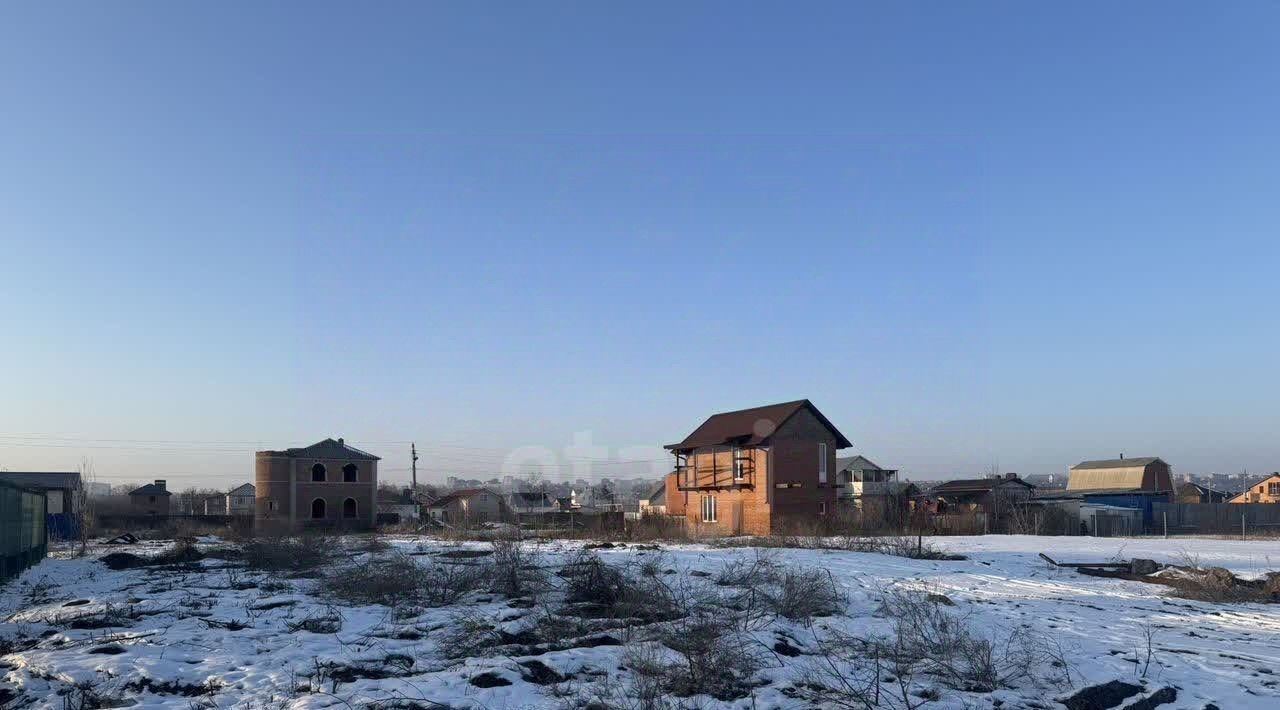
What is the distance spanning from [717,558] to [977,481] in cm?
5502

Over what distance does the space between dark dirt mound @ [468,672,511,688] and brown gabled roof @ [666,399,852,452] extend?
34103 millimetres

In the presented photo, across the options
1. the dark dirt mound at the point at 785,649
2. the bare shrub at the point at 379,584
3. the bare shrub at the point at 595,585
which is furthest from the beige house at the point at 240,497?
the dark dirt mound at the point at 785,649

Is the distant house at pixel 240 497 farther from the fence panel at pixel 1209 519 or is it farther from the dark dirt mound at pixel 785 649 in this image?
the dark dirt mound at pixel 785 649

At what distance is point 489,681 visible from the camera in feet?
30.8

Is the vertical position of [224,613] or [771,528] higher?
[224,613]

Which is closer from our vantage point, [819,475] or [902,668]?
[902,668]

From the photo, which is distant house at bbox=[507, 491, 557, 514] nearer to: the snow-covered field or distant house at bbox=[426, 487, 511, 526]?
distant house at bbox=[426, 487, 511, 526]

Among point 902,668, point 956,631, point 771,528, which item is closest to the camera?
point 902,668

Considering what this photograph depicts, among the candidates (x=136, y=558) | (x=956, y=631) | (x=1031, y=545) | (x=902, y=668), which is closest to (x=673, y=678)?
(x=902, y=668)

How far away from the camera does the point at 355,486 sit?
224 feet

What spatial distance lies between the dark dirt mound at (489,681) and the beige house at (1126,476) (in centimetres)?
6949

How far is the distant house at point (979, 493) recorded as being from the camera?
58188 millimetres

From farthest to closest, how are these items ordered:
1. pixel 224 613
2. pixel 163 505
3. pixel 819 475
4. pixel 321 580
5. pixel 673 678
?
1. pixel 163 505
2. pixel 819 475
3. pixel 321 580
4. pixel 224 613
5. pixel 673 678

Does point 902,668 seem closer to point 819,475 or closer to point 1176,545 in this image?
point 1176,545
